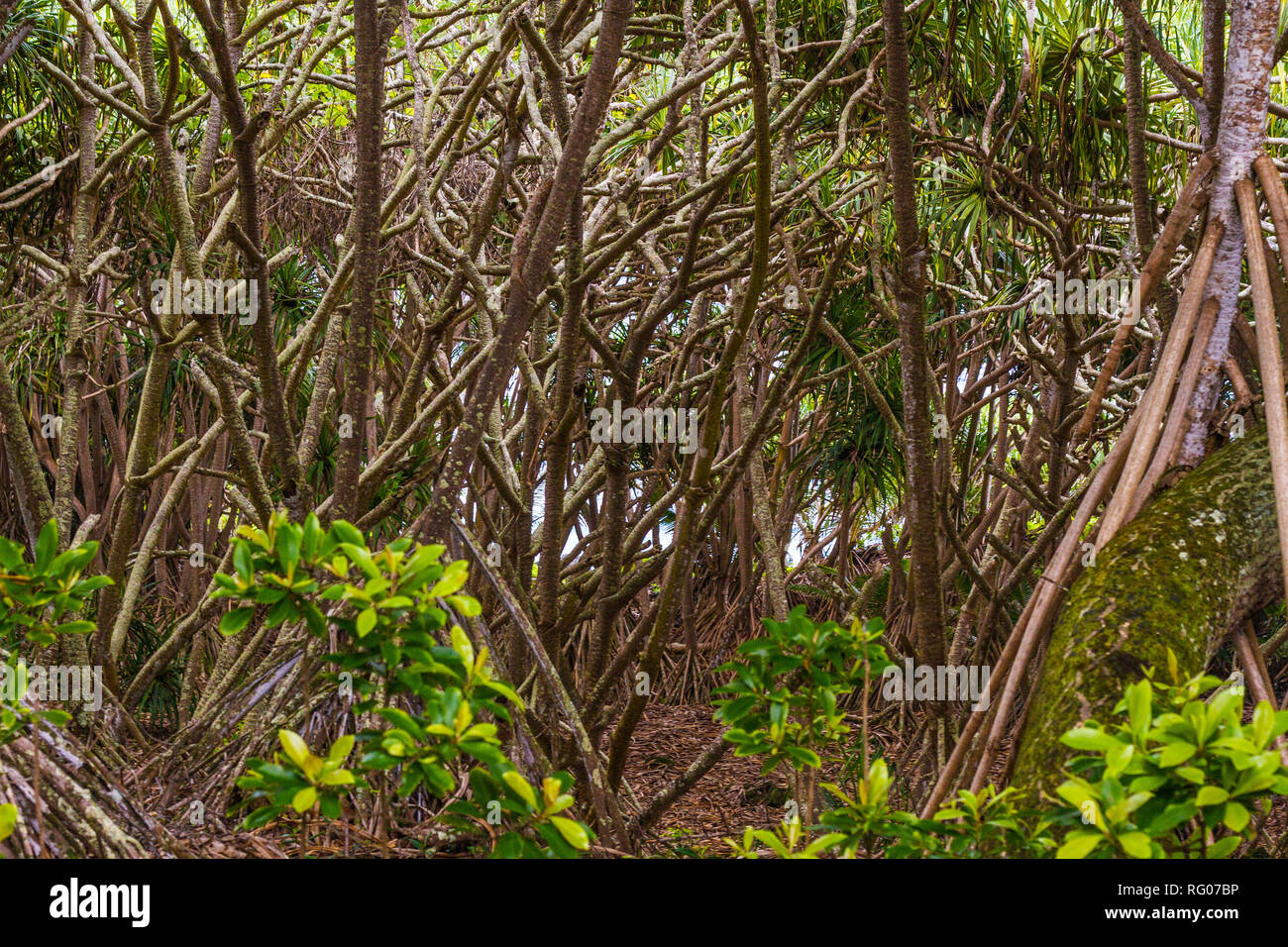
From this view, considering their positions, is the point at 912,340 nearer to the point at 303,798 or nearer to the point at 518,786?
the point at 518,786

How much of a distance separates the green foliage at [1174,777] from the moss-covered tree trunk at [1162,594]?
36 centimetres

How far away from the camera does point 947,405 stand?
15.0ft

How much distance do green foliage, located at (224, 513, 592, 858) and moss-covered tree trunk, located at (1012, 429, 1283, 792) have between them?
81cm

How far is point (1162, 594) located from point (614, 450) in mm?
1477

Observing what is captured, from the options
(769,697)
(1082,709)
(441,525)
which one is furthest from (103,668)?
(1082,709)

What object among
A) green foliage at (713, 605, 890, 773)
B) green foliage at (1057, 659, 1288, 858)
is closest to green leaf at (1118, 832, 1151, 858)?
green foliage at (1057, 659, 1288, 858)

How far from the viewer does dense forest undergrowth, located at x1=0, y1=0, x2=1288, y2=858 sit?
1382 millimetres

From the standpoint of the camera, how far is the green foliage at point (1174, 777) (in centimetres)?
114

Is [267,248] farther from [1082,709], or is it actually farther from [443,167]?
[1082,709]

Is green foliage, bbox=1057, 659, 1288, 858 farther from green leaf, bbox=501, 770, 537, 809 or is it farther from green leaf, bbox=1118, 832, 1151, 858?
green leaf, bbox=501, 770, 537, 809

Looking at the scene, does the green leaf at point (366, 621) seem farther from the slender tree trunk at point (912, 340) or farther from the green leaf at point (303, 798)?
the slender tree trunk at point (912, 340)

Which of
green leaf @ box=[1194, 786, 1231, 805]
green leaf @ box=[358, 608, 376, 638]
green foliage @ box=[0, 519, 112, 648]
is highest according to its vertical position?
green foliage @ box=[0, 519, 112, 648]

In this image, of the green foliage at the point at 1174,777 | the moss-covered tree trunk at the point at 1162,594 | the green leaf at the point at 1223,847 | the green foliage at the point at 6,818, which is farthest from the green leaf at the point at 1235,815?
the green foliage at the point at 6,818

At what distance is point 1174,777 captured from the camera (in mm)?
1216
